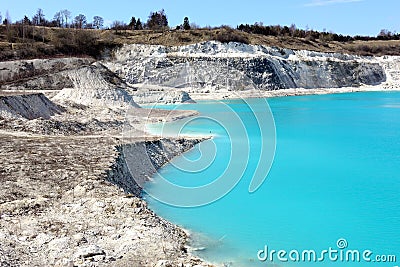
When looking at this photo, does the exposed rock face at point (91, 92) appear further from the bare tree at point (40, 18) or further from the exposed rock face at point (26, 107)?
the bare tree at point (40, 18)

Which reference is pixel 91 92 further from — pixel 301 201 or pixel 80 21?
pixel 80 21

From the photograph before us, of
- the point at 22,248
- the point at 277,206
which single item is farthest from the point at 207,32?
the point at 22,248

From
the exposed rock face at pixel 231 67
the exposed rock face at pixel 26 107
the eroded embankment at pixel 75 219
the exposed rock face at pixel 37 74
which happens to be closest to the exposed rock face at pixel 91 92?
the exposed rock face at pixel 37 74

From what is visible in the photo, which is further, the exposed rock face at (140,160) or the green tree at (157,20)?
the green tree at (157,20)

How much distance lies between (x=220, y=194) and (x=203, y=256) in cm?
674

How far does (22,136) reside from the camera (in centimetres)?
2156

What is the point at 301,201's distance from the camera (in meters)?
16.0

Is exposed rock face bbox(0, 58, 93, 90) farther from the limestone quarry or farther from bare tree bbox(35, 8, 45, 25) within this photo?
bare tree bbox(35, 8, 45, 25)

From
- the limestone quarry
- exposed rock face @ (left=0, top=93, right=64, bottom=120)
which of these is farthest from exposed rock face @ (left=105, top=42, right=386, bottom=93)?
exposed rock face @ (left=0, top=93, right=64, bottom=120)

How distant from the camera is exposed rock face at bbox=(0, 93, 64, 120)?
26.9 metres

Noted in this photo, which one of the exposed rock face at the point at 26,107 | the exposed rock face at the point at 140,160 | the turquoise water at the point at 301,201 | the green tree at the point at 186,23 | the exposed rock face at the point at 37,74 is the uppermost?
the green tree at the point at 186,23

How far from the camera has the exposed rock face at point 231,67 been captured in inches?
2761

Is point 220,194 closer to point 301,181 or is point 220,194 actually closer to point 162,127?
point 301,181

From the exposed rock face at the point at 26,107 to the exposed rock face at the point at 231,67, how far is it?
3245cm
